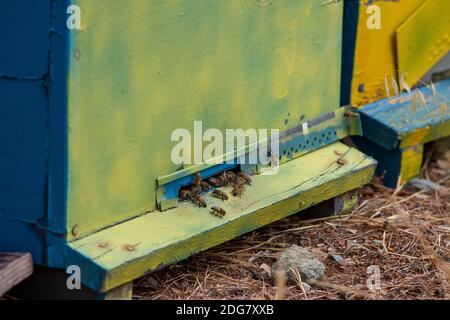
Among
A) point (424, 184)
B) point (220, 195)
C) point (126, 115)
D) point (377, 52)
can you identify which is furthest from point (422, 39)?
point (126, 115)

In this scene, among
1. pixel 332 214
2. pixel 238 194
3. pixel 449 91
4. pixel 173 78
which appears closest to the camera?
pixel 173 78

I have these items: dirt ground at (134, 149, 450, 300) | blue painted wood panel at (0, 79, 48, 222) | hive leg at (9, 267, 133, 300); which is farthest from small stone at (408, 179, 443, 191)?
blue painted wood panel at (0, 79, 48, 222)

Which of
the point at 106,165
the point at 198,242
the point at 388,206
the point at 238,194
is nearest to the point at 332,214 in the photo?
the point at 388,206

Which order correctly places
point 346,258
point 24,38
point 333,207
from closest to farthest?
point 24,38, point 346,258, point 333,207

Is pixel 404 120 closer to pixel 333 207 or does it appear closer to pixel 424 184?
pixel 424 184

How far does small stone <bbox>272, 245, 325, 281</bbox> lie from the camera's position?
3.28 meters

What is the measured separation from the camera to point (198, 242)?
3143 mm

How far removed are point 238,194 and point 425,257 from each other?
0.80 m

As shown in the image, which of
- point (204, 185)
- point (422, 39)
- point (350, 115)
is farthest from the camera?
point (422, 39)

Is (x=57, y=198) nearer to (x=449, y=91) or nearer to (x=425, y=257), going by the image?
(x=425, y=257)

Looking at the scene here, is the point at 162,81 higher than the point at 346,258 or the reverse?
higher

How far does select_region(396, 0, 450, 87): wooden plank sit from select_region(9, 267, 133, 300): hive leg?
191 centimetres

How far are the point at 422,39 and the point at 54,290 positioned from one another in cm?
220

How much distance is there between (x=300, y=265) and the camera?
3.30 meters
